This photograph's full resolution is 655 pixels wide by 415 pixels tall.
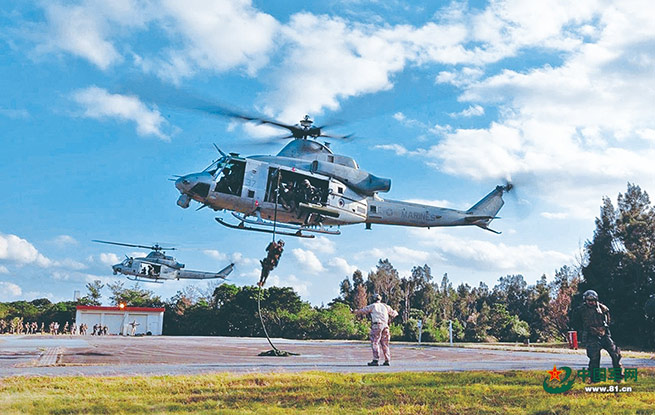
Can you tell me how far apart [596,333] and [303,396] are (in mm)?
6060

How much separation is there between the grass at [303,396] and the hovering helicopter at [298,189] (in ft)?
37.3

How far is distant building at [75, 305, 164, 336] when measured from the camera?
160ft

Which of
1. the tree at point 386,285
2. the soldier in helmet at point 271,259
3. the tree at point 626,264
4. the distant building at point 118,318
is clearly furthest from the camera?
the tree at point 386,285

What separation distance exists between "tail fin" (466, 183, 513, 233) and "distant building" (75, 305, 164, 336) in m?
33.1

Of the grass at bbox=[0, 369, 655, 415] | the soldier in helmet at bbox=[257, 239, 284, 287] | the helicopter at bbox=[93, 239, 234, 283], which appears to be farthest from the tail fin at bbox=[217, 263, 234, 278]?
the grass at bbox=[0, 369, 655, 415]

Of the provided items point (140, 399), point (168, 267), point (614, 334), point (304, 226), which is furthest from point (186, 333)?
point (140, 399)

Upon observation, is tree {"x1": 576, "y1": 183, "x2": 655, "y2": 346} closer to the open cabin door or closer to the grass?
the open cabin door

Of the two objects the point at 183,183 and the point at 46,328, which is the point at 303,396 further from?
the point at 46,328

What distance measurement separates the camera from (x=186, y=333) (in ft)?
169

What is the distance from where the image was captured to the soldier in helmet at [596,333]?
9.98 meters

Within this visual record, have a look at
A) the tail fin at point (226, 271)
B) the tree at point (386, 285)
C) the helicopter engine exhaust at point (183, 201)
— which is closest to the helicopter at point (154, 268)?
the tail fin at point (226, 271)

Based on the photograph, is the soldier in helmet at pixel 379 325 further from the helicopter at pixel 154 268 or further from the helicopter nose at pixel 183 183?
the helicopter at pixel 154 268

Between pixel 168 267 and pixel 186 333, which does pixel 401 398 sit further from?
pixel 186 333

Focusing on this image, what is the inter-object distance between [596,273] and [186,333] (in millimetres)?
37197
